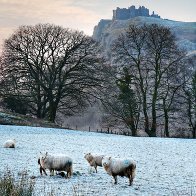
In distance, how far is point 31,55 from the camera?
165 feet

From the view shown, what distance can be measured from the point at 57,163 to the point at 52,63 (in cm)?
3579

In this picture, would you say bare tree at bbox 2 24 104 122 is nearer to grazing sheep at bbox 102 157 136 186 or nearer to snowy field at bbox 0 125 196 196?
snowy field at bbox 0 125 196 196

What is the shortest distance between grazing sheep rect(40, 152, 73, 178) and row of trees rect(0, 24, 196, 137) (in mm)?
31556

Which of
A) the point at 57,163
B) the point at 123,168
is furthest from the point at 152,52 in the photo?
the point at 123,168

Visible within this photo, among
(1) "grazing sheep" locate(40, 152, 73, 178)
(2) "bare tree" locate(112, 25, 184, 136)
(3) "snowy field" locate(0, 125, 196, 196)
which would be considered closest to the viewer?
(3) "snowy field" locate(0, 125, 196, 196)

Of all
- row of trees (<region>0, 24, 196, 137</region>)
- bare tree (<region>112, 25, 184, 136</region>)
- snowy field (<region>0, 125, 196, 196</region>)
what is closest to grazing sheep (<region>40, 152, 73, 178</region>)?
snowy field (<region>0, 125, 196, 196</region>)

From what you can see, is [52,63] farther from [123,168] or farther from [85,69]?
[123,168]

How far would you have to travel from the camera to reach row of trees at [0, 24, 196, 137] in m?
48.2

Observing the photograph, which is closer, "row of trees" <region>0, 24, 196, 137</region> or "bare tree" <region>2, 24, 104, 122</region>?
"row of trees" <region>0, 24, 196, 137</region>

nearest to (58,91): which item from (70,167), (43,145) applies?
(43,145)

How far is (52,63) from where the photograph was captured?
168 feet

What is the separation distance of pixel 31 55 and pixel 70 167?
117 feet

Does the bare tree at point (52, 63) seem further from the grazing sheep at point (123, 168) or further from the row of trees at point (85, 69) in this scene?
the grazing sheep at point (123, 168)

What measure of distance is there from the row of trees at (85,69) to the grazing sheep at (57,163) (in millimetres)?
31556
